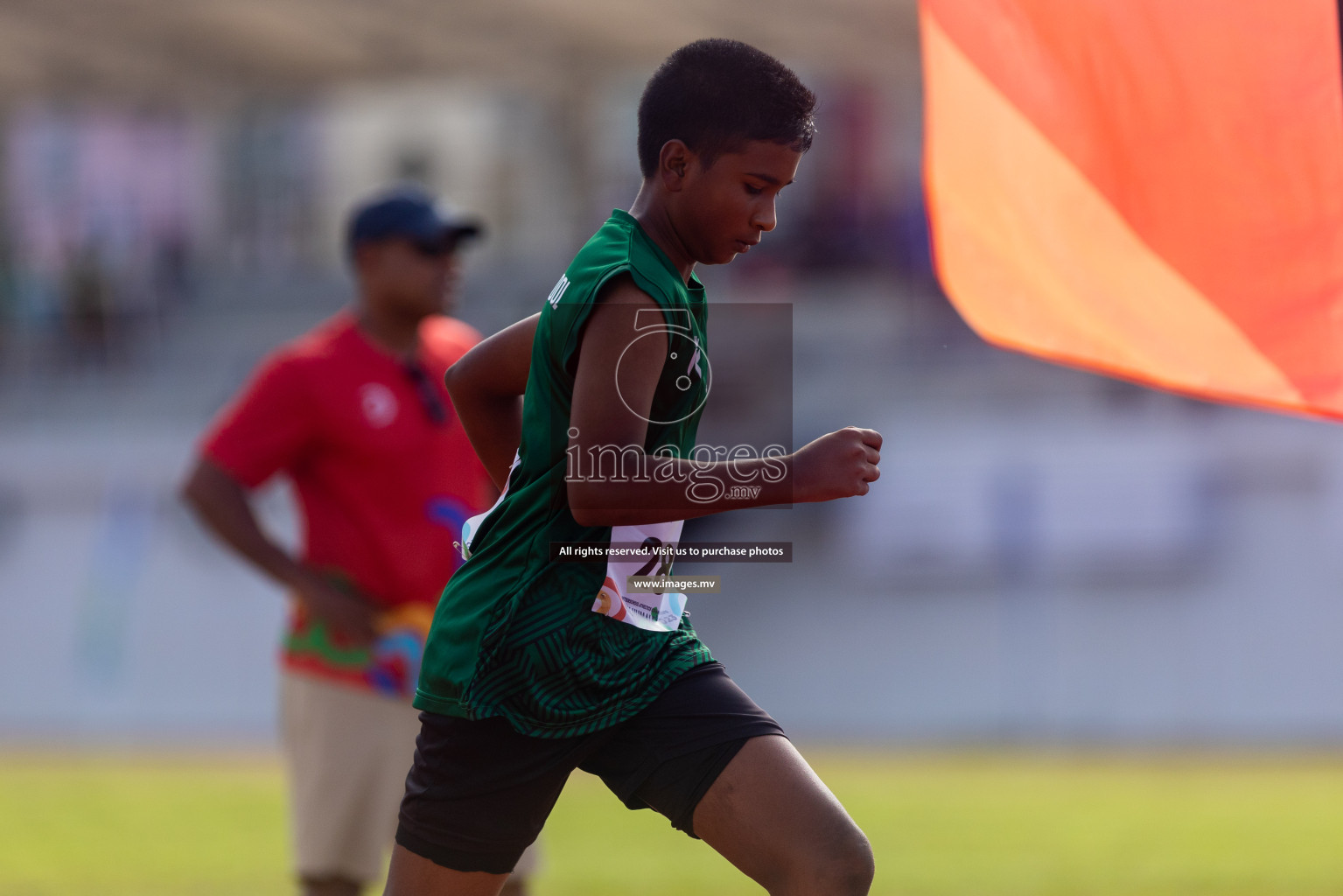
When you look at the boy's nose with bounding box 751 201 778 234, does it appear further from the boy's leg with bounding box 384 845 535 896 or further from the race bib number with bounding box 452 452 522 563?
the boy's leg with bounding box 384 845 535 896

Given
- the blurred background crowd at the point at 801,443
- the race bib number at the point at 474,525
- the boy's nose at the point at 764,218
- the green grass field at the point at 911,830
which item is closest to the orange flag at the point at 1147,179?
the boy's nose at the point at 764,218

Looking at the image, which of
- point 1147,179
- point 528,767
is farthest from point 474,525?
point 1147,179

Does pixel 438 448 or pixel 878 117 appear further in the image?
pixel 878 117

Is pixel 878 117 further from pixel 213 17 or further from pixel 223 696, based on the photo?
pixel 223 696

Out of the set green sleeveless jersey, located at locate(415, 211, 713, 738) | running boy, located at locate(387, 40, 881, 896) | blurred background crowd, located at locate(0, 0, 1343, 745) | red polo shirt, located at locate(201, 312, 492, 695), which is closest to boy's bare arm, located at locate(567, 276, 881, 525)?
running boy, located at locate(387, 40, 881, 896)

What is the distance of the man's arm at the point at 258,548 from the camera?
482cm

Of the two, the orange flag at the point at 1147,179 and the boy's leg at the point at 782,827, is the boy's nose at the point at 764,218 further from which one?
the boy's leg at the point at 782,827

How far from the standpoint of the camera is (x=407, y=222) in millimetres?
5273

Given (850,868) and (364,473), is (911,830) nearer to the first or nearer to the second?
(364,473)

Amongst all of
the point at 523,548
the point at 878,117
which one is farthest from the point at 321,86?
the point at 523,548

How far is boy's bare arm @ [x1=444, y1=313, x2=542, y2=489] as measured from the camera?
323 centimetres

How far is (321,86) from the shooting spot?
84.5ft

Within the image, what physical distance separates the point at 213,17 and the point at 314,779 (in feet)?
63.4

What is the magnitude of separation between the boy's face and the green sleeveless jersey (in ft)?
0.28
